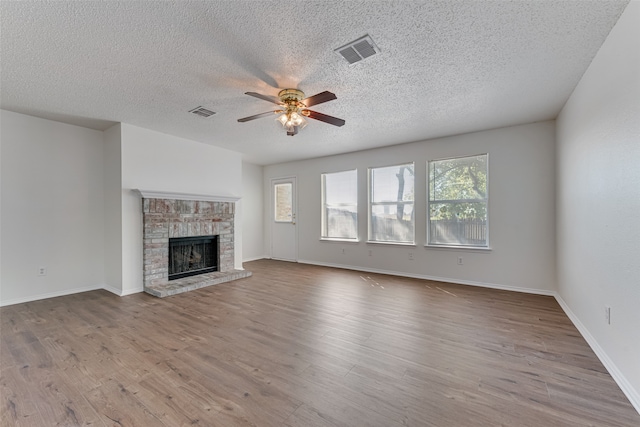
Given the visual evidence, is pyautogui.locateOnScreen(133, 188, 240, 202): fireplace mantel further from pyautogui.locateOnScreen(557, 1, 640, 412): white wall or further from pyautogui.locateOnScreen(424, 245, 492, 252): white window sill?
pyautogui.locateOnScreen(557, 1, 640, 412): white wall

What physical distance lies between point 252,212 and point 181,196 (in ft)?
8.90

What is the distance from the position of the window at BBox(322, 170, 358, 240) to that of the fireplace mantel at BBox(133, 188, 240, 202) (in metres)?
2.15

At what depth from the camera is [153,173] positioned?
14.7 feet

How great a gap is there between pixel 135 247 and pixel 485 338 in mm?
4860

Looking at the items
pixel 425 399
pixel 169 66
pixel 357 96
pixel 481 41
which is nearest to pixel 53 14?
pixel 169 66

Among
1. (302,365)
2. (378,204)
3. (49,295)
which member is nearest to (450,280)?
(378,204)

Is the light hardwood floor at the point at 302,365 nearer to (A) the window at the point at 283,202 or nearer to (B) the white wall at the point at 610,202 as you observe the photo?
(B) the white wall at the point at 610,202

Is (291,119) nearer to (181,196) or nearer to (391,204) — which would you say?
(181,196)

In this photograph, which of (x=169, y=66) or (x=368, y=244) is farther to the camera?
(x=368, y=244)

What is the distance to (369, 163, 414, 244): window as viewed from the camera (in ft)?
17.5

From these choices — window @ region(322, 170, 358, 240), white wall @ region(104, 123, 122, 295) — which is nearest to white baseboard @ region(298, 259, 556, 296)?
window @ region(322, 170, 358, 240)

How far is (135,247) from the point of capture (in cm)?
428

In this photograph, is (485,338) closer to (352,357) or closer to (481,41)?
(352,357)

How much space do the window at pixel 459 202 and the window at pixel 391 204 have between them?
43cm
